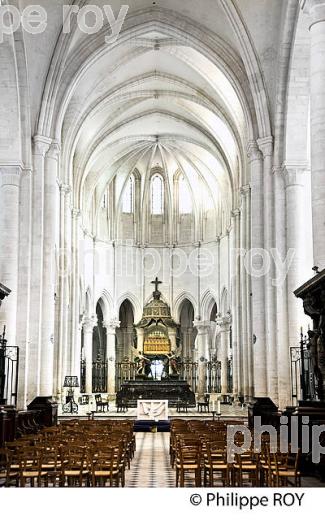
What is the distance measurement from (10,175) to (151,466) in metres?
12.5

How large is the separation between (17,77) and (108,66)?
9.51 meters

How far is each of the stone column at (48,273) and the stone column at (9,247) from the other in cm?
267

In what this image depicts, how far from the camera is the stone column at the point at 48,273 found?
27192 mm

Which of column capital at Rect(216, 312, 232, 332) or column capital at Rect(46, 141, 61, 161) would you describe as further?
column capital at Rect(216, 312, 232, 332)

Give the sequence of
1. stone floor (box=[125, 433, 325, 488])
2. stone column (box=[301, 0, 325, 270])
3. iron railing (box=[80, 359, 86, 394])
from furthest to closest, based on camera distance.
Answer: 1. iron railing (box=[80, 359, 86, 394])
2. stone column (box=[301, 0, 325, 270])
3. stone floor (box=[125, 433, 325, 488])

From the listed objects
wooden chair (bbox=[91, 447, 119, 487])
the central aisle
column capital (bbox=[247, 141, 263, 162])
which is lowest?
the central aisle

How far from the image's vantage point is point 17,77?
24.7 m

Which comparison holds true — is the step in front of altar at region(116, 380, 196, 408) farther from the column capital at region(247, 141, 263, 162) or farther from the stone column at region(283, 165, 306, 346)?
the column capital at region(247, 141, 263, 162)

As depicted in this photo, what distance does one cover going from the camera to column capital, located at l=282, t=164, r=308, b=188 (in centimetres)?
2559

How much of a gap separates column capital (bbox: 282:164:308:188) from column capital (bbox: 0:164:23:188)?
9023 millimetres

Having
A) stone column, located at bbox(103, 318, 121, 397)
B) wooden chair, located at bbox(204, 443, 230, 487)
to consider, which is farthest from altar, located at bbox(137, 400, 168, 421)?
stone column, located at bbox(103, 318, 121, 397)

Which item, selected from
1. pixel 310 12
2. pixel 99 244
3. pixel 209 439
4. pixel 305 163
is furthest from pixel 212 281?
pixel 209 439

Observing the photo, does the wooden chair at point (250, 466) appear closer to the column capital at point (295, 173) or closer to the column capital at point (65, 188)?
the column capital at point (295, 173)

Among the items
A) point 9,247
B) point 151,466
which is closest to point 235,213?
point 9,247
